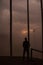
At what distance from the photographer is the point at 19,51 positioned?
563 inches

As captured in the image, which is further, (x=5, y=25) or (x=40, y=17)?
(x=40, y=17)

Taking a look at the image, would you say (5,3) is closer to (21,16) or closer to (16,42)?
(21,16)

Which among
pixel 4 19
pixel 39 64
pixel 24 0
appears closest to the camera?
pixel 39 64

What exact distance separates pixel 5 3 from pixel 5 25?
1.80 metres

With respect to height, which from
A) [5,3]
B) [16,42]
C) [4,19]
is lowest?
[16,42]

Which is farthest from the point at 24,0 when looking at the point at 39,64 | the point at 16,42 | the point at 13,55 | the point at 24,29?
the point at 39,64

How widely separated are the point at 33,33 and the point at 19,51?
208 cm

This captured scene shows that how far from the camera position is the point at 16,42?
562 inches

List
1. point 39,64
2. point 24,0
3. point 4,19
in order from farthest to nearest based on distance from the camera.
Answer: point 24,0 → point 4,19 → point 39,64

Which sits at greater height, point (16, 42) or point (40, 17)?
point (40, 17)

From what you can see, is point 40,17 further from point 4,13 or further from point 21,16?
point 4,13

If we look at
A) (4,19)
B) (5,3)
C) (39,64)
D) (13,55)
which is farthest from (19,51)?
(39,64)

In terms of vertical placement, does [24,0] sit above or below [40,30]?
above

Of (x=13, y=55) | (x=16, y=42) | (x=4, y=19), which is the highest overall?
(x=4, y=19)
